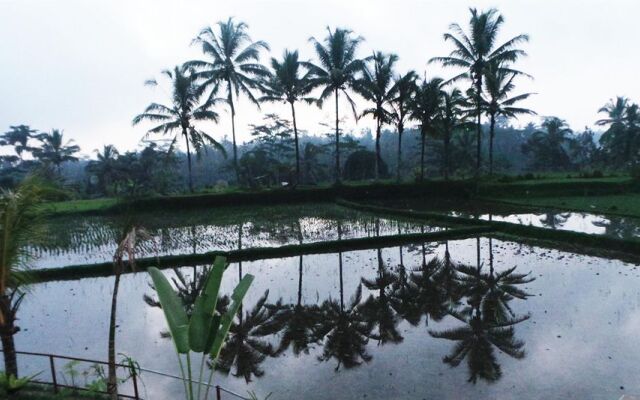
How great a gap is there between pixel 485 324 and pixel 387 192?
20182 millimetres

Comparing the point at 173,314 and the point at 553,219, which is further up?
the point at 173,314

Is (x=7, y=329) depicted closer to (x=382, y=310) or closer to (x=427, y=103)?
(x=382, y=310)

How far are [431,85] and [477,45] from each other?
3861 mm

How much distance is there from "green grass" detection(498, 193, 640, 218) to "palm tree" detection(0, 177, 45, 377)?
834 inches

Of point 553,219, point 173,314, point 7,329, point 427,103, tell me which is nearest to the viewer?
point 173,314

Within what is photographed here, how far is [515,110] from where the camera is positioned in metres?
28.9

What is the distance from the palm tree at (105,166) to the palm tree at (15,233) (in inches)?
1261

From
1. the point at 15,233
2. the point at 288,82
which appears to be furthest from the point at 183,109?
the point at 15,233

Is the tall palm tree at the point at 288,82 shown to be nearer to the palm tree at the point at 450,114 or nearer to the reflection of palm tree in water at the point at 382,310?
the palm tree at the point at 450,114

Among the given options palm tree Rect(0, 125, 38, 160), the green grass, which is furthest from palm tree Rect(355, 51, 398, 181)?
palm tree Rect(0, 125, 38, 160)

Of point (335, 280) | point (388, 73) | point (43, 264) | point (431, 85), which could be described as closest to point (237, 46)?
point (388, 73)

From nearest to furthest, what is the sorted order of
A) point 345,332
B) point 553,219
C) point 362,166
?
point 345,332 < point 553,219 < point 362,166

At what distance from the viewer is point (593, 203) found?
23.2 m

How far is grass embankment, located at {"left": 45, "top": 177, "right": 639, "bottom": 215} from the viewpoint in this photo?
2695 cm
